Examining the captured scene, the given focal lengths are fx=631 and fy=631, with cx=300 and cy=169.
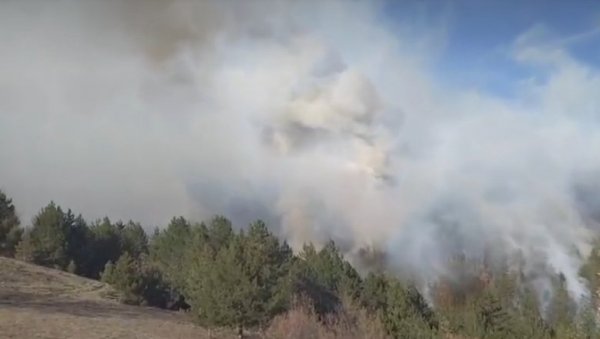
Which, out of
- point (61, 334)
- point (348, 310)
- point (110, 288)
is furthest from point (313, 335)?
point (110, 288)

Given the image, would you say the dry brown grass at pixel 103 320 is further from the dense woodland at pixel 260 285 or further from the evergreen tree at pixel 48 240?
the evergreen tree at pixel 48 240

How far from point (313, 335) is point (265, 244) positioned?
775 centimetres

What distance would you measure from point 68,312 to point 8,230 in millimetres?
33102

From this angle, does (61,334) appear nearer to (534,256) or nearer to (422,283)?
(422,283)

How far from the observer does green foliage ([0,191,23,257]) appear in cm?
5419

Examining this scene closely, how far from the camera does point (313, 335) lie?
23734 millimetres

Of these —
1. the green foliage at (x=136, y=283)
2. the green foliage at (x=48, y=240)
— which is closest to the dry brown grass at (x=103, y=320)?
the green foliage at (x=136, y=283)

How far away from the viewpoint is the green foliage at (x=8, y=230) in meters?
54.2

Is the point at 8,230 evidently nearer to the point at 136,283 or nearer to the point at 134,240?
the point at 134,240

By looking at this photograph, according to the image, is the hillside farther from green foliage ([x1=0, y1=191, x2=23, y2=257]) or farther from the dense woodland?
green foliage ([x1=0, y1=191, x2=23, y2=257])

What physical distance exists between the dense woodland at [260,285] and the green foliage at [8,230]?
88 mm

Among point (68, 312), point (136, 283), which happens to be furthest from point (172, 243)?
point (68, 312)

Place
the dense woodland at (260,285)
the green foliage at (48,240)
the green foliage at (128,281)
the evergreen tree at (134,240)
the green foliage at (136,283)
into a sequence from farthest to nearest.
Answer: the evergreen tree at (134,240), the green foliage at (48,240), the green foliage at (136,283), the green foliage at (128,281), the dense woodland at (260,285)

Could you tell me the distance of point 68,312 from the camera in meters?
26.1
